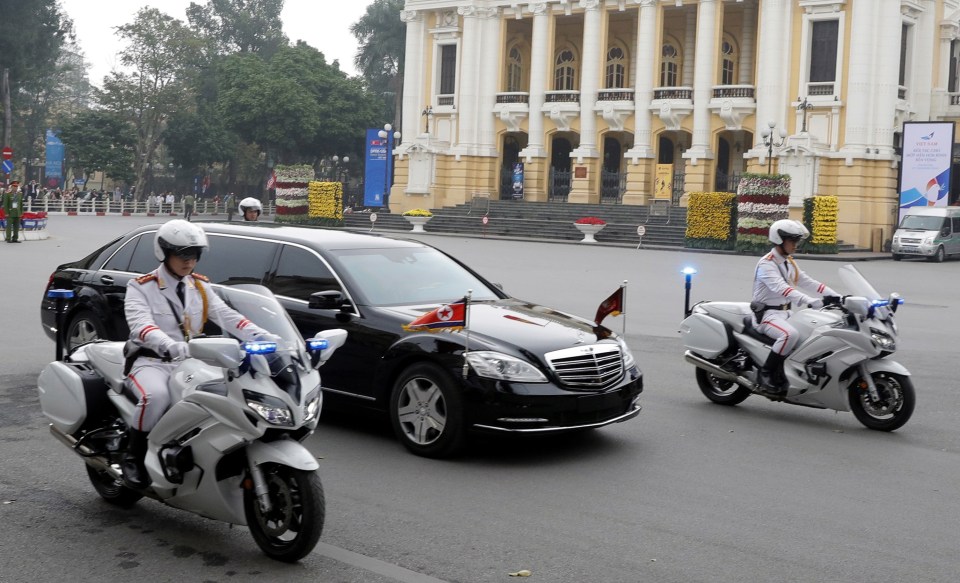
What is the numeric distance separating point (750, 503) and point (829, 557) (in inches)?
42.9

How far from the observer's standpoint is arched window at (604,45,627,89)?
61531 millimetres

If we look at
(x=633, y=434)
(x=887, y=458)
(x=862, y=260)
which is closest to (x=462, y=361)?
(x=633, y=434)

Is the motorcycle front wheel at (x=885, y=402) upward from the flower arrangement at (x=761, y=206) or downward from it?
downward

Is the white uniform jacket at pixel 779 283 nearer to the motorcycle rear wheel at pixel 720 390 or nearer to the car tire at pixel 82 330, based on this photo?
the motorcycle rear wheel at pixel 720 390

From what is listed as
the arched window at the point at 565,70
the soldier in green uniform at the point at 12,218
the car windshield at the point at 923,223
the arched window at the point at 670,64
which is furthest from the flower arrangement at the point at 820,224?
the soldier in green uniform at the point at 12,218

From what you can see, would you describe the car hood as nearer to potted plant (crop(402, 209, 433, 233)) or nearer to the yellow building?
the yellow building

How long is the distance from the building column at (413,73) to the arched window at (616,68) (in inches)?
382

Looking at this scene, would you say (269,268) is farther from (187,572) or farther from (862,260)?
(862,260)

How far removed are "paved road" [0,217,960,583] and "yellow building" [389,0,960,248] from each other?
3885cm

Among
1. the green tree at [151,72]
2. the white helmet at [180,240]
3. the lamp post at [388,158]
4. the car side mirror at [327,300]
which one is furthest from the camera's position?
the green tree at [151,72]

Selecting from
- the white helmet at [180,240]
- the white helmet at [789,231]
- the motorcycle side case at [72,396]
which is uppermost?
the white helmet at [789,231]

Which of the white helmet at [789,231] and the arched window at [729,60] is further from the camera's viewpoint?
the arched window at [729,60]

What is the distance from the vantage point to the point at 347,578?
545 cm

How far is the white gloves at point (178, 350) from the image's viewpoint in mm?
5648
